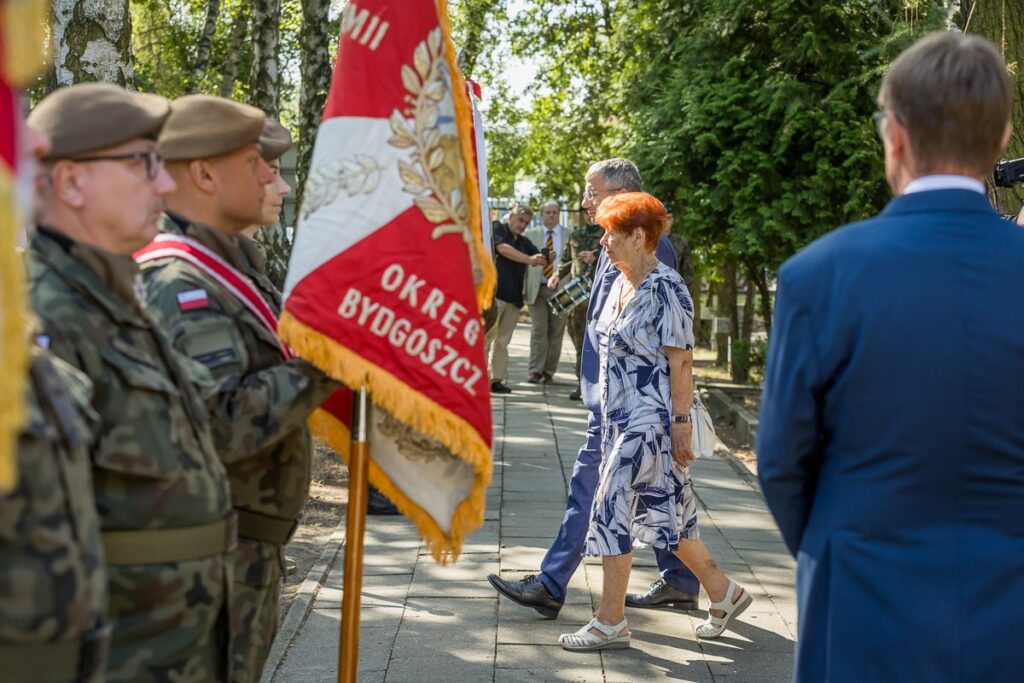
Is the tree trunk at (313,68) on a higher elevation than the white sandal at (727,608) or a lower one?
higher

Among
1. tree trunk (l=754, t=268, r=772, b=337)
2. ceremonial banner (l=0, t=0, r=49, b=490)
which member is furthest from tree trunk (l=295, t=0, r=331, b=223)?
ceremonial banner (l=0, t=0, r=49, b=490)

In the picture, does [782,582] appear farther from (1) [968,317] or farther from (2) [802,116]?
(2) [802,116]

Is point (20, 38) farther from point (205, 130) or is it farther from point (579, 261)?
point (579, 261)

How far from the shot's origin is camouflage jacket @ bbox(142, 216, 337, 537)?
10.1 ft

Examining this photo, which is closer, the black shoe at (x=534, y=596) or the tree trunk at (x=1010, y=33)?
the black shoe at (x=534, y=596)

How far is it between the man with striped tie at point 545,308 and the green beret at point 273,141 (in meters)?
10.7

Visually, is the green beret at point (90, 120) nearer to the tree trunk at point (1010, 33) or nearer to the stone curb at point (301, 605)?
A: the stone curb at point (301, 605)

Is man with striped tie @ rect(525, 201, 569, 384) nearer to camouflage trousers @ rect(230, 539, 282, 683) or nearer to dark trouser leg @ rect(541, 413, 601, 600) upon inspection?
dark trouser leg @ rect(541, 413, 601, 600)

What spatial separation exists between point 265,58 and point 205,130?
7851 millimetres

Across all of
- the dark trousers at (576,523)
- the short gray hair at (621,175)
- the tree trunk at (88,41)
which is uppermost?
the tree trunk at (88,41)

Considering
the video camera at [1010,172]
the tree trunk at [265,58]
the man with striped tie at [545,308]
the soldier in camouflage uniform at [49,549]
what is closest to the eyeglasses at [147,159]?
the soldier in camouflage uniform at [49,549]

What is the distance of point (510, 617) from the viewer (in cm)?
589

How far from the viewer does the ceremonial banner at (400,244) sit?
335cm

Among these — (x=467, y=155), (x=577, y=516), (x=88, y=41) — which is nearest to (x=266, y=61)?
(x=88, y=41)
